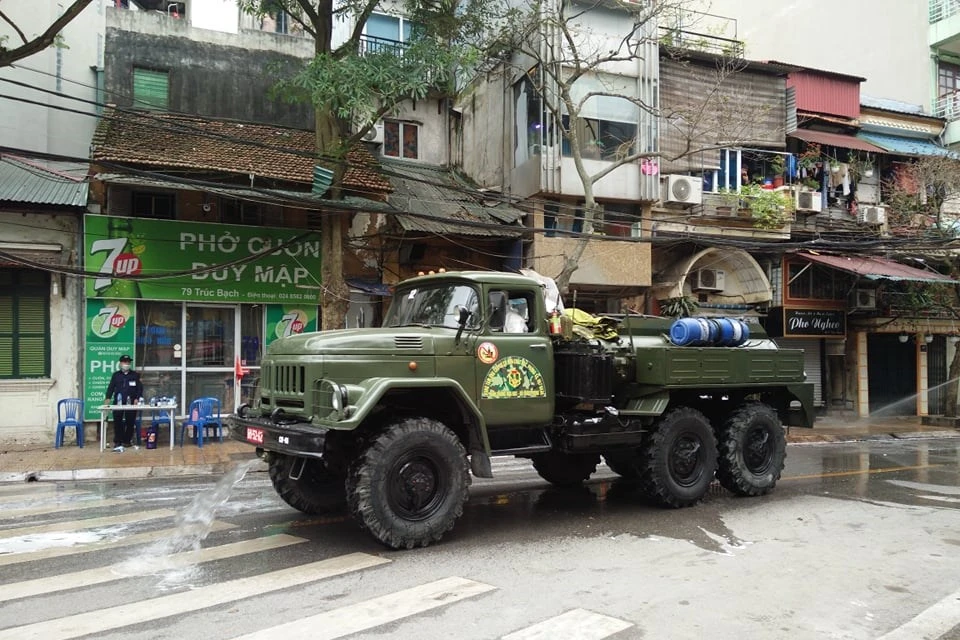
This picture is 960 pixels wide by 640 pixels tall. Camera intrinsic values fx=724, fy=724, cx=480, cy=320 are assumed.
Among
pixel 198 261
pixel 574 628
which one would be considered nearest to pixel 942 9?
pixel 198 261

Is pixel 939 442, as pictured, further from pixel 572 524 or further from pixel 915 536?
pixel 572 524

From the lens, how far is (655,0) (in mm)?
17531

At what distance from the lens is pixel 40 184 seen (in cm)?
1412

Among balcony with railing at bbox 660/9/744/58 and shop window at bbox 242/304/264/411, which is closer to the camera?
shop window at bbox 242/304/264/411

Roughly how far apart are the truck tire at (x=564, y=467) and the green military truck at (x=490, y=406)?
0.02m

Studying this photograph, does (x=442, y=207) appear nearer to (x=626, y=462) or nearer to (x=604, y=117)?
(x=604, y=117)

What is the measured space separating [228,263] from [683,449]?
10216 mm

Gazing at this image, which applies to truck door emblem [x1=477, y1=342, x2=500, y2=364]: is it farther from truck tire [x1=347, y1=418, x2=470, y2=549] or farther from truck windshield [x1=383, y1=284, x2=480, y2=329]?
truck tire [x1=347, y1=418, x2=470, y2=549]

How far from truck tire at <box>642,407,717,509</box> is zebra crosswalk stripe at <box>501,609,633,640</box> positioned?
137 inches

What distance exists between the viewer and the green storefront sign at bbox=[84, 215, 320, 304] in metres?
14.2

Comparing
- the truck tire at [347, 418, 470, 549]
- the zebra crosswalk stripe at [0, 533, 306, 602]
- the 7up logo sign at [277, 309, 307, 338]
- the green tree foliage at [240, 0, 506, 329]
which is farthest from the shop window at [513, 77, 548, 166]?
the zebra crosswalk stripe at [0, 533, 306, 602]

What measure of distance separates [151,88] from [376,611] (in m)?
15.4

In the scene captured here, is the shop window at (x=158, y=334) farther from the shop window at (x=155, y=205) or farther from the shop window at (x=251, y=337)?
the shop window at (x=155, y=205)

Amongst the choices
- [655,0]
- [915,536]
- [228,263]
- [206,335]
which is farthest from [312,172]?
[915,536]
